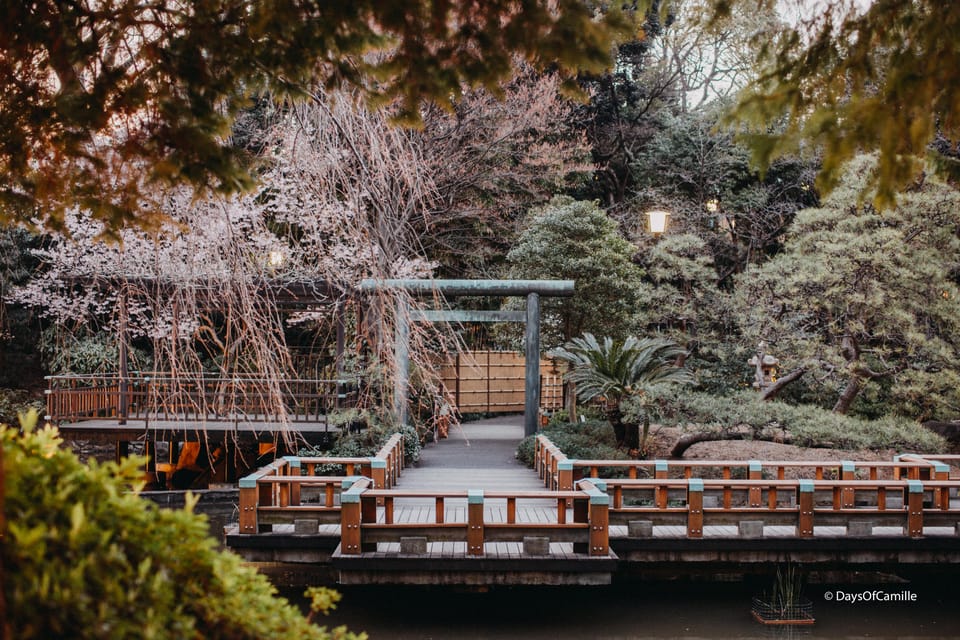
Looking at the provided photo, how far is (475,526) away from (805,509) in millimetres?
3007

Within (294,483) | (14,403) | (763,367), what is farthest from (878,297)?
(14,403)

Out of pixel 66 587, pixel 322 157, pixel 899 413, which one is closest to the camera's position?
pixel 66 587

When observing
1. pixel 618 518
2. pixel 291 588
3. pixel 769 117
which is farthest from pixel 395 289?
pixel 291 588

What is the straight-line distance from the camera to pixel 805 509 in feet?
21.3

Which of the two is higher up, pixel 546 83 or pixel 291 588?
pixel 546 83

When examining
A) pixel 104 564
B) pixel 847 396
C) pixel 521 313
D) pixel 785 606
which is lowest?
Answer: pixel 785 606

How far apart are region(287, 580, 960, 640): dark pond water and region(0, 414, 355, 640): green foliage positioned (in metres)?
4.67

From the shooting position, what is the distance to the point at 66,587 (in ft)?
5.00

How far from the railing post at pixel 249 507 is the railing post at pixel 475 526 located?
1929mm

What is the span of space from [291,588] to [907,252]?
9538mm

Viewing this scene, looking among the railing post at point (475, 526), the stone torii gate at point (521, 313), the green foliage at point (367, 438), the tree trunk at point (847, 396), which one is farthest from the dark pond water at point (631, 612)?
the tree trunk at point (847, 396)

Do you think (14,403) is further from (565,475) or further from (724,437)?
(724,437)

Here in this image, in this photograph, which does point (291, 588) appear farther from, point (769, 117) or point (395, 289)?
point (769, 117)

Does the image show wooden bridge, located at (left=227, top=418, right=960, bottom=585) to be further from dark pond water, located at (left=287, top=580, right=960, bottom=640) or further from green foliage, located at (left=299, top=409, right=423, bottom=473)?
green foliage, located at (left=299, top=409, right=423, bottom=473)
